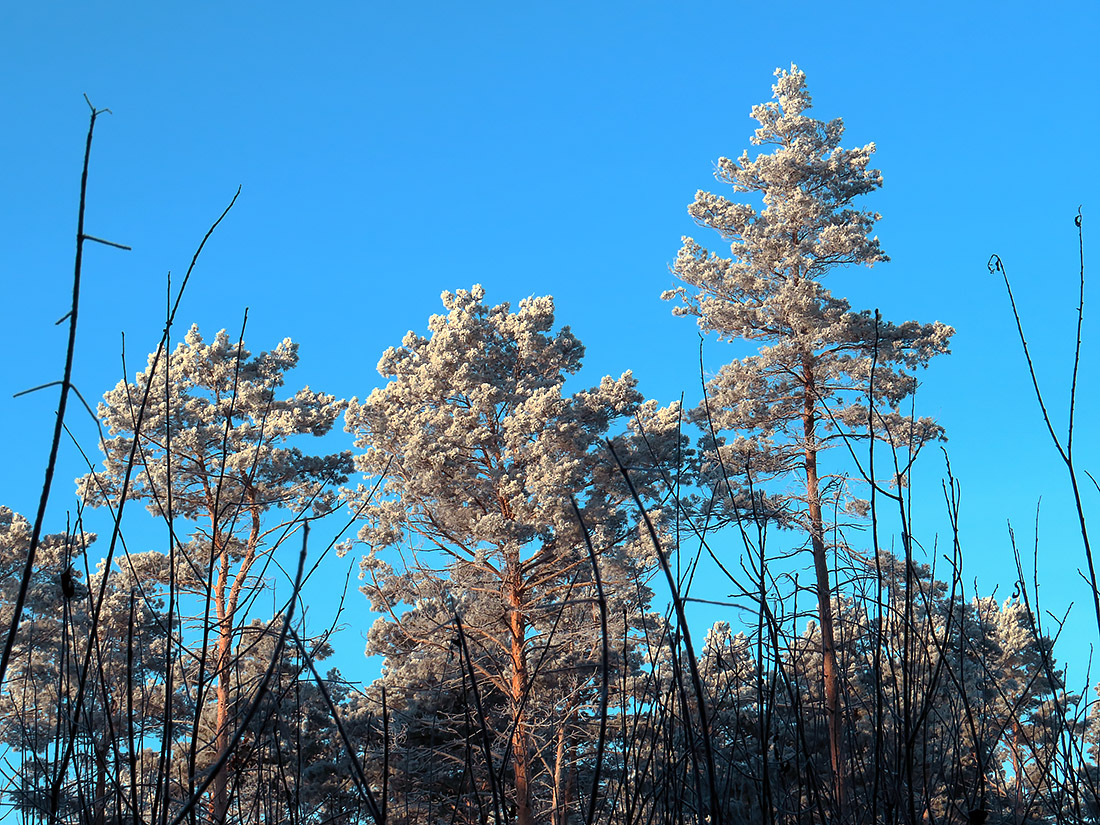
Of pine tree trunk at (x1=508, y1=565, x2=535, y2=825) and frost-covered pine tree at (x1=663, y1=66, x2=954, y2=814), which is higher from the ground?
frost-covered pine tree at (x1=663, y1=66, x2=954, y2=814)

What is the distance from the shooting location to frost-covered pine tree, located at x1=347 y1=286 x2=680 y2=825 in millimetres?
16578

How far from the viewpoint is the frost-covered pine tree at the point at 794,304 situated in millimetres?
17000

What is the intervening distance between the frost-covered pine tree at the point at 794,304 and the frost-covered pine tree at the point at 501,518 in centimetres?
171

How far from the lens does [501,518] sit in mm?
16391

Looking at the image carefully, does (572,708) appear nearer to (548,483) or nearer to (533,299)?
(548,483)

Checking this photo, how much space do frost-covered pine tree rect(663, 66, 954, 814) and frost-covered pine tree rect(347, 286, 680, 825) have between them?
1.71 metres

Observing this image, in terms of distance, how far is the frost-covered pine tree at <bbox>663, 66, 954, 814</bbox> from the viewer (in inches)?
669

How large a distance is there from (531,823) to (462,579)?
4326mm

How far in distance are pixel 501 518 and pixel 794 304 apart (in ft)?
20.7

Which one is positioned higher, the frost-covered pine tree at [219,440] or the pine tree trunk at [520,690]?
the frost-covered pine tree at [219,440]

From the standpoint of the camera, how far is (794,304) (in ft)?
56.4

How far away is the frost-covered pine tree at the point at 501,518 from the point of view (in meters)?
16.6

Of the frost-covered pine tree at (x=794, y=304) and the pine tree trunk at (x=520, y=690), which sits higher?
the frost-covered pine tree at (x=794, y=304)

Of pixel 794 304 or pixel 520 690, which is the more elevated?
pixel 794 304
